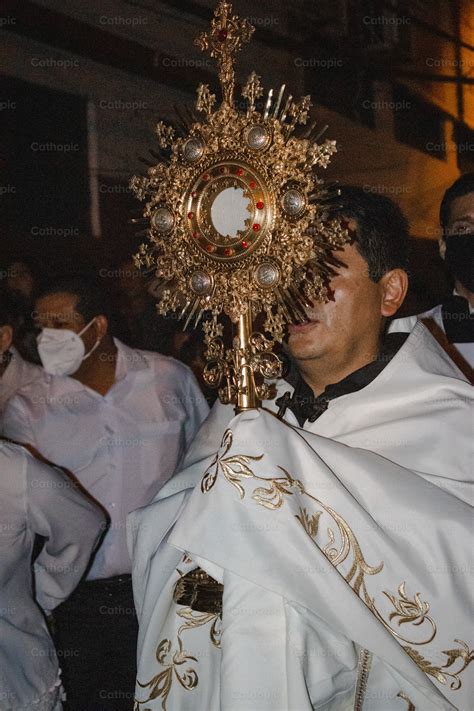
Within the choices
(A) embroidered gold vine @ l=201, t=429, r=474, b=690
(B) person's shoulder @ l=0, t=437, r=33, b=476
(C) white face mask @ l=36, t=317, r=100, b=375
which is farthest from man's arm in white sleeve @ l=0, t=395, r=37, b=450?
(A) embroidered gold vine @ l=201, t=429, r=474, b=690

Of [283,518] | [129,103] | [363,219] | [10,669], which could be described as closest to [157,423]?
[10,669]

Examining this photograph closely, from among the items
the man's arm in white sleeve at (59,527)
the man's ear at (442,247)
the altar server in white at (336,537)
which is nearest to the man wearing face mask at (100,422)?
the man's arm in white sleeve at (59,527)

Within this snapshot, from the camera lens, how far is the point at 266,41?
3387 millimetres

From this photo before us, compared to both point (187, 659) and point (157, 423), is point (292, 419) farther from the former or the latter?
point (157, 423)

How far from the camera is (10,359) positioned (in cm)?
352

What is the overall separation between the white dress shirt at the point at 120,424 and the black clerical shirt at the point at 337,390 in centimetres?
130

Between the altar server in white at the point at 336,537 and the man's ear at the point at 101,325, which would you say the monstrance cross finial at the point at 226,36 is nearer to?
the altar server in white at the point at 336,537

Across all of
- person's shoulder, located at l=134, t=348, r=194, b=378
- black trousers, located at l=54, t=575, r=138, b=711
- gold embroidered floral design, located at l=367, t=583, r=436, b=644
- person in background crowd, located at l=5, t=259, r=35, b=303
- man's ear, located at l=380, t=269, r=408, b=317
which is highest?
man's ear, located at l=380, t=269, r=408, b=317

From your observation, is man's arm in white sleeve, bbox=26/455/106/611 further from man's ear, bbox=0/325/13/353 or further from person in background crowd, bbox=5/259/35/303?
person in background crowd, bbox=5/259/35/303

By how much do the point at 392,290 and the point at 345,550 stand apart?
0.78m

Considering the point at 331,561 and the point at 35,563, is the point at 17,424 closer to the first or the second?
the point at 35,563

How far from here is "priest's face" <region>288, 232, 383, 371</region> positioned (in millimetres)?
2068

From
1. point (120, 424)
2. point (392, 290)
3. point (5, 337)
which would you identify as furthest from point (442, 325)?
point (5, 337)

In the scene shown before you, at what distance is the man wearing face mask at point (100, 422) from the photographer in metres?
3.41
